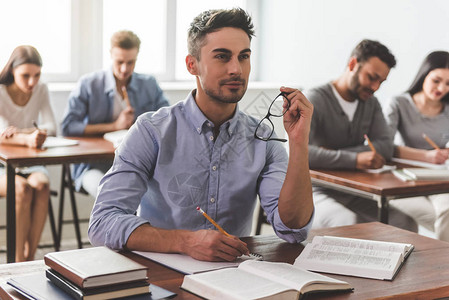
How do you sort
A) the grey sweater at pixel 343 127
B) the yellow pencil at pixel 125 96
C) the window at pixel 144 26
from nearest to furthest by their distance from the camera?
1. the grey sweater at pixel 343 127
2. the yellow pencil at pixel 125 96
3. the window at pixel 144 26

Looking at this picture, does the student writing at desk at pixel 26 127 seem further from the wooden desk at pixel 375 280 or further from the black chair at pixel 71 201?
the wooden desk at pixel 375 280

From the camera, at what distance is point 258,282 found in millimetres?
1365

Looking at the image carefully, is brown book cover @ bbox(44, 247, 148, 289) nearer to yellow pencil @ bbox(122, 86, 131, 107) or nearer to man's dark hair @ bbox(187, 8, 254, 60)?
man's dark hair @ bbox(187, 8, 254, 60)

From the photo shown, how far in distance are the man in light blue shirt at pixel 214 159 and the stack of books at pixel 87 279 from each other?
1.39ft

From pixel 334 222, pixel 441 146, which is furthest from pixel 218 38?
pixel 441 146

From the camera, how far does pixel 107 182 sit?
1892mm

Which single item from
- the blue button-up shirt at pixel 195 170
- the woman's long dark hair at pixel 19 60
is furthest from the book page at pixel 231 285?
the woman's long dark hair at pixel 19 60

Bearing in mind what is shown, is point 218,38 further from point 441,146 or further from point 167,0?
point 167,0

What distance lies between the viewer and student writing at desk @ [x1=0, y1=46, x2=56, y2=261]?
11.6 feet

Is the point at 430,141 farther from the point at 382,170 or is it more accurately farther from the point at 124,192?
the point at 124,192

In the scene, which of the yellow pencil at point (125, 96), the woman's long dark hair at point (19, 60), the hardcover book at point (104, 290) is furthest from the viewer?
the yellow pencil at point (125, 96)

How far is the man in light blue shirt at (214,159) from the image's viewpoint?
188 centimetres

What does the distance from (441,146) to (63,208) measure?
7.70 feet

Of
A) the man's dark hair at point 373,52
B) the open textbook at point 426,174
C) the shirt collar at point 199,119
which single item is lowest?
the open textbook at point 426,174
